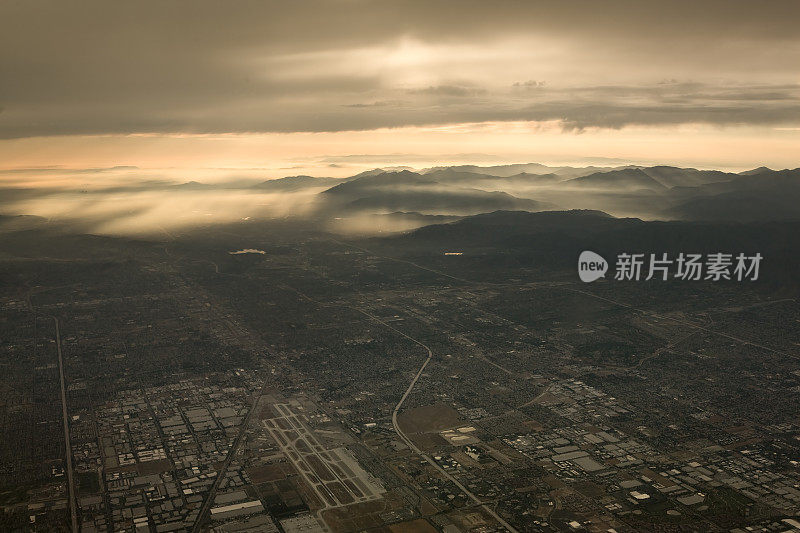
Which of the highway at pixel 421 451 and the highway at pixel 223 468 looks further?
the highway at pixel 421 451

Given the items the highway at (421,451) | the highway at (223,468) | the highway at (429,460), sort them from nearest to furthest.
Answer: the highway at (223,468), the highway at (429,460), the highway at (421,451)

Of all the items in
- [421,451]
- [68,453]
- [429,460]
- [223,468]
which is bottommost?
[68,453]

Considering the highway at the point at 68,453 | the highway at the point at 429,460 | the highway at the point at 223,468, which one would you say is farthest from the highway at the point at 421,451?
the highway at the point at 68,453

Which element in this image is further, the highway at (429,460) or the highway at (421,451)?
the highway at (421,451)

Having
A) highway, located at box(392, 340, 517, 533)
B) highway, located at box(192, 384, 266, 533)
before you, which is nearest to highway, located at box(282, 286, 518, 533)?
highway, located at box(392, 340, 517, 533)

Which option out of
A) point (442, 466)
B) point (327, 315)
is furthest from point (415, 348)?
point (442, 466)

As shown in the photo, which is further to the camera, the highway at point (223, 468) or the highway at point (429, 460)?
the highway at point (429, 460)

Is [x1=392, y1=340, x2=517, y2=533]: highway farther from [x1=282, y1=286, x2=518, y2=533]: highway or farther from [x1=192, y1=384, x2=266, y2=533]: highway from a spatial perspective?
[x1=192, y1=384, x2=266, y2=533]: highway

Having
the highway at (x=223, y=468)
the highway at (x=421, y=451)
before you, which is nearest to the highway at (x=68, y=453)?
the highway at (x=223, y=468)

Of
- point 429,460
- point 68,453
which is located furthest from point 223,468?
point 429,460

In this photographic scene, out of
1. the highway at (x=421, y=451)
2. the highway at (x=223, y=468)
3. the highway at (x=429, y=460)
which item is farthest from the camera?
the highway at (x=421, y=451)

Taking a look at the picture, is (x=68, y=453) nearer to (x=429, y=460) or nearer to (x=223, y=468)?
(x=223, y=468)

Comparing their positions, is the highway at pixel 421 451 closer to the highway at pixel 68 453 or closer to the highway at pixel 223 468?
the highway at pixel 223 468

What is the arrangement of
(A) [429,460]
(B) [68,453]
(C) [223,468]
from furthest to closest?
(B) [68,453] → (A) [429,460] → (C) [223,468]
